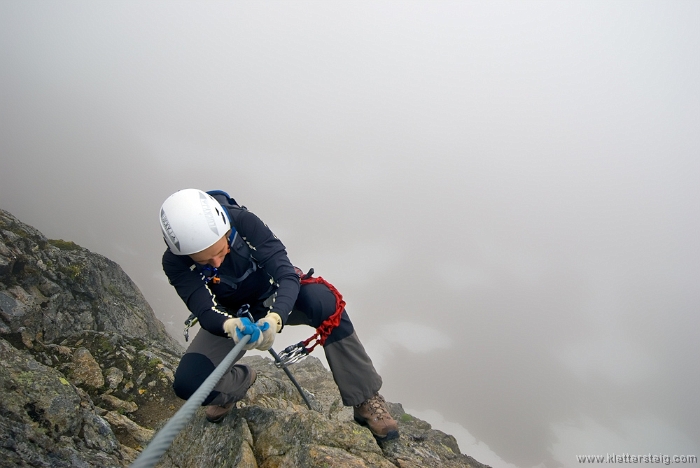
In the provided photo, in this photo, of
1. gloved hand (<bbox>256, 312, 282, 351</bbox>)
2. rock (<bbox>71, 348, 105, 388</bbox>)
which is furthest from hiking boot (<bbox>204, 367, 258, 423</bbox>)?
rock (<bbox>71, 348, 105, 388</bbox>)

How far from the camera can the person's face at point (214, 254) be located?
18.8 feet

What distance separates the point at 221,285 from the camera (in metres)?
6.22

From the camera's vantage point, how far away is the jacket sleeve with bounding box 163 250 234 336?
577 centimetres

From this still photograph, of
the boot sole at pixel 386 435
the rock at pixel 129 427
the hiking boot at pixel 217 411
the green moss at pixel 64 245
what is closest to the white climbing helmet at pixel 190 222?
the hiking boot at pixel 217 411

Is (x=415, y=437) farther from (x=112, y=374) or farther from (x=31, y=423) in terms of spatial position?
(x=112, y=374)

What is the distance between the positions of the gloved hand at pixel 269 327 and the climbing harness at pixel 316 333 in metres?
0.94

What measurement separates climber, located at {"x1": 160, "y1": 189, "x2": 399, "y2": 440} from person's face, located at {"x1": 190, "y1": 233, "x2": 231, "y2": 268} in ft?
0.05

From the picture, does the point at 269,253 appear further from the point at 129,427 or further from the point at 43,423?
the point at 129,427

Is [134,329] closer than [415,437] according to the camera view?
No

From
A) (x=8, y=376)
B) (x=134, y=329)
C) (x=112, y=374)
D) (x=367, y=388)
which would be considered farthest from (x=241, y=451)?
(x=134, y=329)

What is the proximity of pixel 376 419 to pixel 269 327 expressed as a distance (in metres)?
2.88

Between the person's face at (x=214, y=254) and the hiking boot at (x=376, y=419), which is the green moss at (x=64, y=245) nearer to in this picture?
the person's face at (x=214, y=254)

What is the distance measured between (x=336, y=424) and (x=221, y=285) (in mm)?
3224

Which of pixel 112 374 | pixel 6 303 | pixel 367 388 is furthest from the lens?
pixel 6 303
